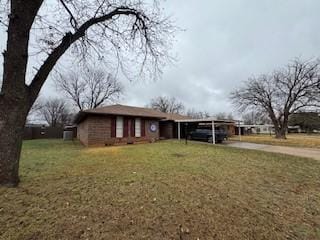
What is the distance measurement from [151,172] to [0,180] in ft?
12.2

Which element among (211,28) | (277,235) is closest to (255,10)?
(211,28)

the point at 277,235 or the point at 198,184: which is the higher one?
the point at 198,184

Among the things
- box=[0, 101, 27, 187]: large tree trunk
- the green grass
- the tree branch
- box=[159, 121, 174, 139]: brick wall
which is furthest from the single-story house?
box=[0, 101, 27, 187]: large tree trunk

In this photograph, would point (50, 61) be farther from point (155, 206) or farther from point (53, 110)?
point (53, 110)

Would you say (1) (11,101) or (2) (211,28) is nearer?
(1) (11,101)

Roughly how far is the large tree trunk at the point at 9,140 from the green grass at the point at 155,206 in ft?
1.18

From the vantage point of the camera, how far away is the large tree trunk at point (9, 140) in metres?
4.46

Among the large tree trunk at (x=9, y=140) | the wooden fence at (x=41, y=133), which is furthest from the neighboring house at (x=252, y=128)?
the large tree trunk at (x=9, y=140)

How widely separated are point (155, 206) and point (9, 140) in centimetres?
339

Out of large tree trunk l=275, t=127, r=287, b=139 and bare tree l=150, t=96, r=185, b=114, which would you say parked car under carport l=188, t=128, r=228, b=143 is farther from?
bare tree l=150, t=96, r=185, b=114

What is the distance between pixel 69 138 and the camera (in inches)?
949

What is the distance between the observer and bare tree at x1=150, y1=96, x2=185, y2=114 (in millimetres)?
49594

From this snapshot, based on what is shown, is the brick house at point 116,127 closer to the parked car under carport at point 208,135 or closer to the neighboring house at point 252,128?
the parked car under carport at point 208,135

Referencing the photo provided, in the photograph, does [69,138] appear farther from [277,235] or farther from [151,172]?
[277,235]
